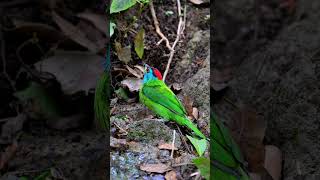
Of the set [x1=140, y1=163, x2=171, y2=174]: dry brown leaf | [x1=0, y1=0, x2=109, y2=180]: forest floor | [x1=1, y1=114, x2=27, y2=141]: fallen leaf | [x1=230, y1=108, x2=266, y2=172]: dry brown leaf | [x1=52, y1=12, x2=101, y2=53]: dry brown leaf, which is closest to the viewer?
[x1=140, y1=163, x2=171, y2=174]: dry brown leaf

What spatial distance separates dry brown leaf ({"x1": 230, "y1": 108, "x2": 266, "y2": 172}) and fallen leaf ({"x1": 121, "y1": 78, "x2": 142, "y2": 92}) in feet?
1.10

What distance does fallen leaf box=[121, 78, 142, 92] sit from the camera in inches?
36.2

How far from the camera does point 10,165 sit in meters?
1.46

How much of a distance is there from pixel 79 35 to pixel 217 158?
2.98 feet

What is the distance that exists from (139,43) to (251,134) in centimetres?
41

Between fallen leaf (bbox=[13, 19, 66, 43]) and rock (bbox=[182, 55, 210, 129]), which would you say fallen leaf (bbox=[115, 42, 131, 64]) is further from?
fallen leaf (bbox=[13, 19, 66, 43])

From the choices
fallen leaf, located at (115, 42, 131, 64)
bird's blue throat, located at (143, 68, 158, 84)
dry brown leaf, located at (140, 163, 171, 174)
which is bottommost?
dry brown leaf, located at (140, 163, 171, 174)

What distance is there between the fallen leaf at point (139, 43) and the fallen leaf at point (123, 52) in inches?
0.5

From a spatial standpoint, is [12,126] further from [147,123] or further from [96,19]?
[147,123]

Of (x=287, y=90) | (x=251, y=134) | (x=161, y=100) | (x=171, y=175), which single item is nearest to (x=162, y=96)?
(x=161, y=100)

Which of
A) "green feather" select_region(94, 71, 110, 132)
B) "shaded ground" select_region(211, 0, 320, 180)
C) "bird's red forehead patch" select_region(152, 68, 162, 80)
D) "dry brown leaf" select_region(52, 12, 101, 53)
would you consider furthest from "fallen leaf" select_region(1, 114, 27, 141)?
"bird's red forehead patch" select_region(152, 68, 162, 80)

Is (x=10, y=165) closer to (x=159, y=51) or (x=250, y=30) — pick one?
(x=159, y=51)

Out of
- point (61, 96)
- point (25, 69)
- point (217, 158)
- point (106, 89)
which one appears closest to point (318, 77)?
point (217, 158)

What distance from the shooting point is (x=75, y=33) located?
1.79m
